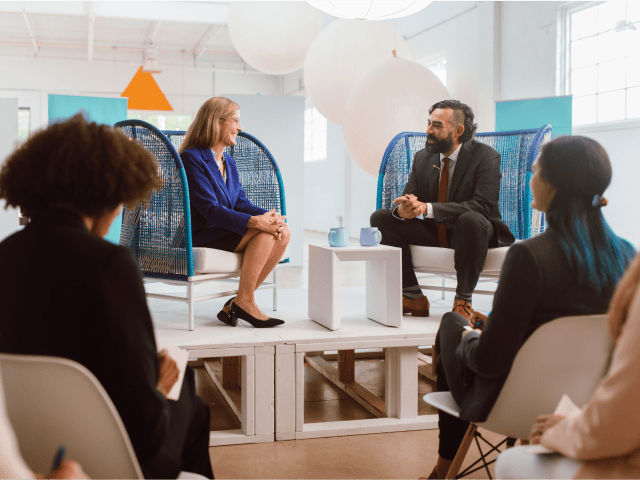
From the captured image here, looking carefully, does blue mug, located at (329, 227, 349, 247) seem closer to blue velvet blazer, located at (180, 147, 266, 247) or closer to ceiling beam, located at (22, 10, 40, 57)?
blue velvet blazer, located at (180, 147, 266, 247)

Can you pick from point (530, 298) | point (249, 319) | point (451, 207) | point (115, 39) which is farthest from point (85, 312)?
point (115, 39)

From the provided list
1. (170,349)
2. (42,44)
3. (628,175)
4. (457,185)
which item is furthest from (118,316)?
(42,44)

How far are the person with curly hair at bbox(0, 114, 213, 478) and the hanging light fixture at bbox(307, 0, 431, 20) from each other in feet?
8.49

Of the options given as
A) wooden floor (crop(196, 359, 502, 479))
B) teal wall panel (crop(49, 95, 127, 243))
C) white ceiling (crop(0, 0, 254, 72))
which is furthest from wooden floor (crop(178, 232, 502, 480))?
white ceiling (crop(0, 0, 254, 72))

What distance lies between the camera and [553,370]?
137 cm

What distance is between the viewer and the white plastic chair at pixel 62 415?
92 cm

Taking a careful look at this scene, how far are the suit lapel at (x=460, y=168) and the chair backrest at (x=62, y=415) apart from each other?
2.46 m

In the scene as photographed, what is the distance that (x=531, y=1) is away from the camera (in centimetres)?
544

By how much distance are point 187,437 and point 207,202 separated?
161 centimetres

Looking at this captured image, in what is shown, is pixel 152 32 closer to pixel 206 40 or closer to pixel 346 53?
pixel 206 40

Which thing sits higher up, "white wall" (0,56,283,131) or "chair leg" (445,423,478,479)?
"white wall" (0,56,283,131)

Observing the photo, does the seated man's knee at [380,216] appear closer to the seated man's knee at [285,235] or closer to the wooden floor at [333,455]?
the seated man's knee at [285,235]

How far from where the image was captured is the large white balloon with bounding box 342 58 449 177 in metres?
4.80

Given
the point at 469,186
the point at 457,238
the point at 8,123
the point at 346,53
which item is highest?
the point at 346,53
